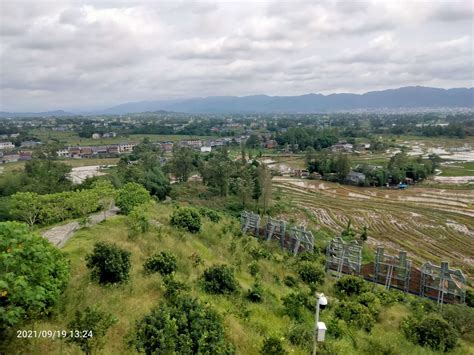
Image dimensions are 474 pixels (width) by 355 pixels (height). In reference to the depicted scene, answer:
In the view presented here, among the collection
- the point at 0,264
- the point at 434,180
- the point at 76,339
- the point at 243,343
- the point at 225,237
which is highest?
the point at 0,264

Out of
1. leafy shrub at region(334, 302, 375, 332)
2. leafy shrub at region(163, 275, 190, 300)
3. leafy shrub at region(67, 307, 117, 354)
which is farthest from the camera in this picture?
leafy shrub at region(334, 302, 375, 332)

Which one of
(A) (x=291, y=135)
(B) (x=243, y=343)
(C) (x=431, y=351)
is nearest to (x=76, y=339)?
(B) (x=243, y=343)

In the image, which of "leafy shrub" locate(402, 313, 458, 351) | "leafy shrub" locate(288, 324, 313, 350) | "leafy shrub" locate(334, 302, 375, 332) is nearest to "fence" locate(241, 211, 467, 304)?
"leafy shrub" locate(402, 313, 458, 351)

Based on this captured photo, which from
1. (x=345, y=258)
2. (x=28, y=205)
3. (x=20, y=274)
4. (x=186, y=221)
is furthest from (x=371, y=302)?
(x=28, y=205)

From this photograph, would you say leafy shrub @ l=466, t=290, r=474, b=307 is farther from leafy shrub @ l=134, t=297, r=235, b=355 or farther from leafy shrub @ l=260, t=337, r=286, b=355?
leafy shrub @ l=134, t=297, r=235, b=355

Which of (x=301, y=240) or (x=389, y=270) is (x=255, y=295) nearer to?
(x=389, y=270)

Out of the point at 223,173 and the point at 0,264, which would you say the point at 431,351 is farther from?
the point at 223,173

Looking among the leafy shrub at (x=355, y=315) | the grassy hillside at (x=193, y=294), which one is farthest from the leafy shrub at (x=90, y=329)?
the leafy shrub at (x=355, y=315)
